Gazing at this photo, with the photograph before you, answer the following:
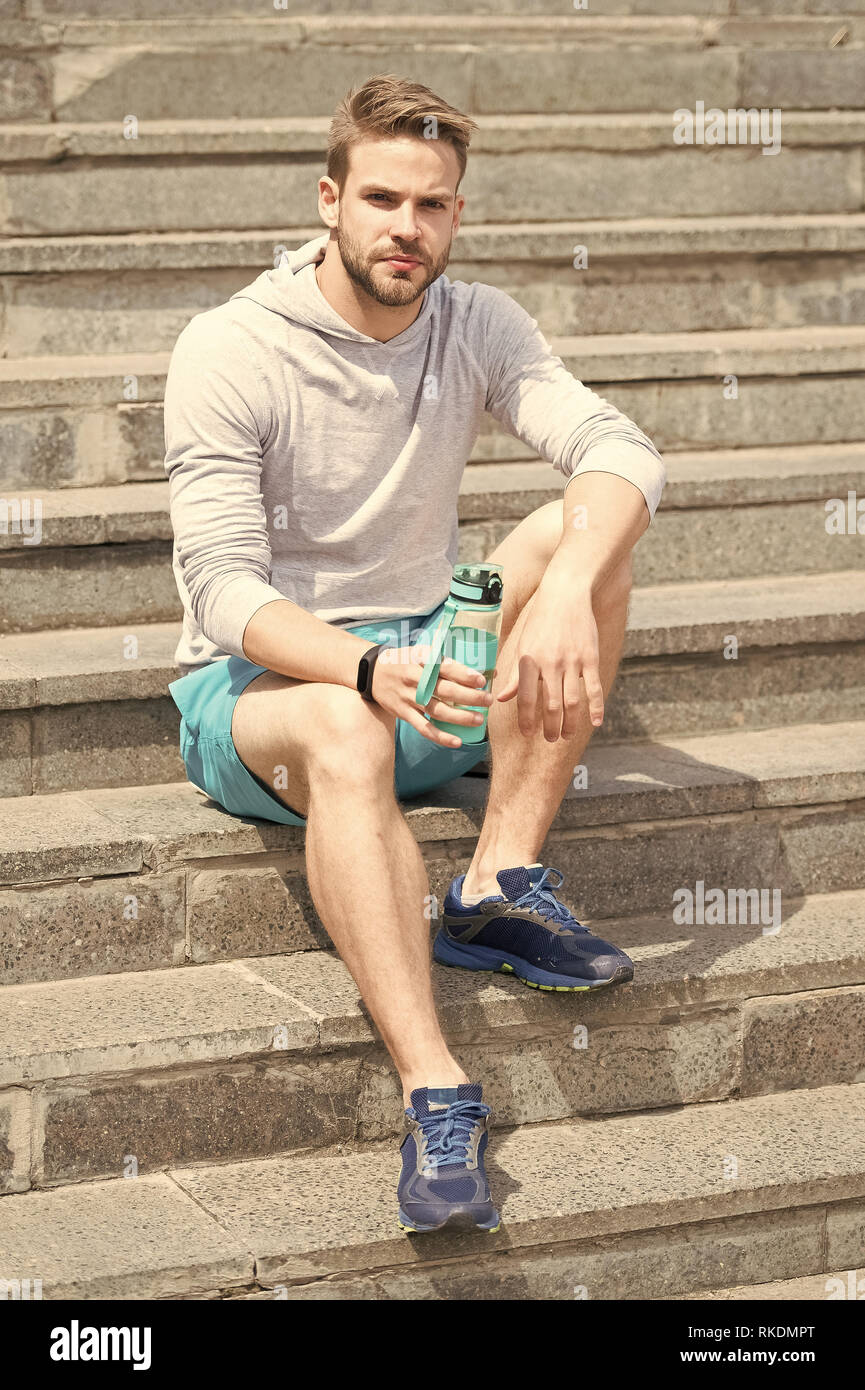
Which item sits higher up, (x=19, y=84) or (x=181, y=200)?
(x=19, y=84)

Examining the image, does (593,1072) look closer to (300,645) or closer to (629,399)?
(300,645)

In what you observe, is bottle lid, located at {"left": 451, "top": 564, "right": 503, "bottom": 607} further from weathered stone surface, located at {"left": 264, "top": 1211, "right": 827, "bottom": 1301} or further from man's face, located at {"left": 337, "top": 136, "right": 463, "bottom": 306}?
weathered stone surface, located at {"left": 264, "top": 1211, "right": 827, "bottom": 1301}

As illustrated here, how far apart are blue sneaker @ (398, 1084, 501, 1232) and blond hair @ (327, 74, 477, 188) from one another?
5.09ft

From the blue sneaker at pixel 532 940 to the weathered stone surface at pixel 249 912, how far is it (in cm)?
27

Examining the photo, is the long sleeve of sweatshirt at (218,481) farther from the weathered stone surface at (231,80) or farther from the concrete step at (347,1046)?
the weathered stone surface at (231,80)

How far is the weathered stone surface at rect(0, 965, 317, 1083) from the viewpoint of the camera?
2627mm

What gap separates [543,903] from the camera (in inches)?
114

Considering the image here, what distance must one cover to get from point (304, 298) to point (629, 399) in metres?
1.52

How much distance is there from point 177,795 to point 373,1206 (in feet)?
3.07

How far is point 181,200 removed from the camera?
4594 millimetres

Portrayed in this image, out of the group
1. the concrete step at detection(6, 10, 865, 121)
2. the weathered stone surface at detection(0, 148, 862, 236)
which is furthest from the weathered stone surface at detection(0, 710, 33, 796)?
the concrete step at detection(6, 10, 865, 121)
